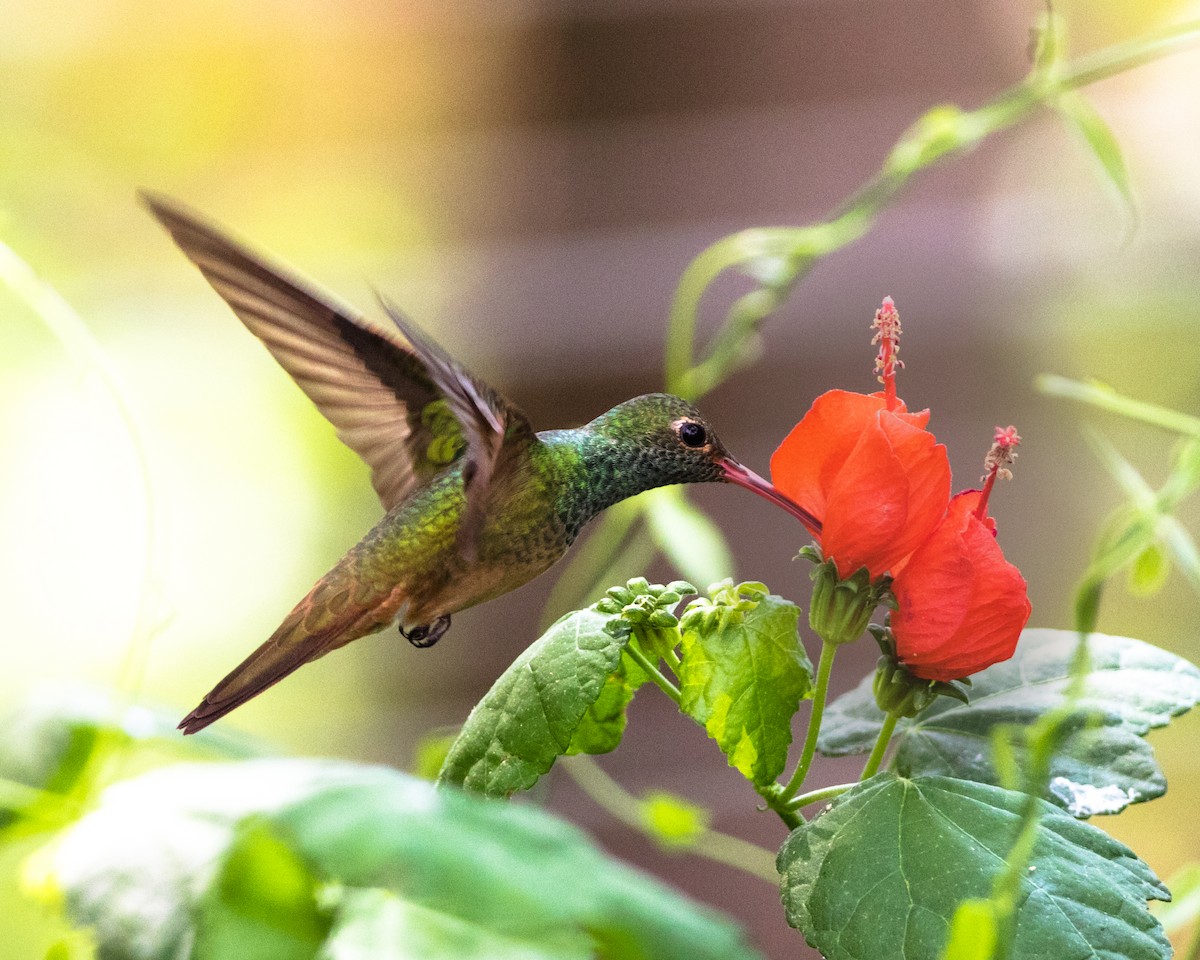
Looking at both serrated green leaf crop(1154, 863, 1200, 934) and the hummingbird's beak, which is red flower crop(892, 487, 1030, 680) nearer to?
the hummingbird's beak

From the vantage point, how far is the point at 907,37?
67.9 inches

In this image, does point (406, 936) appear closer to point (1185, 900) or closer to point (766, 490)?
point (766, 490)

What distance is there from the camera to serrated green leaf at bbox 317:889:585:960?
249mm

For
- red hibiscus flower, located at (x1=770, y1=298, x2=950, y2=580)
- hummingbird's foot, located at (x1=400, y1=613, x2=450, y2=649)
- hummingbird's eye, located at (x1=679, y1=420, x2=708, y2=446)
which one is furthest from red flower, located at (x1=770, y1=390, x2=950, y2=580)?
hummingbird's foot, located at (x1=400, y1=613, x2=450, y2=649)

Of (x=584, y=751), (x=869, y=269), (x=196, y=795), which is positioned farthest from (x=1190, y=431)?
(x=869, y=269)

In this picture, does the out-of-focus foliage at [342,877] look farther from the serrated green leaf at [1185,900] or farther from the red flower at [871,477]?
the serrated green leaf at [1185,900]

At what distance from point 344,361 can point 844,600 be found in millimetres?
265

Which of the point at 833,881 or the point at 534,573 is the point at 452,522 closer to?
the point at 534,573

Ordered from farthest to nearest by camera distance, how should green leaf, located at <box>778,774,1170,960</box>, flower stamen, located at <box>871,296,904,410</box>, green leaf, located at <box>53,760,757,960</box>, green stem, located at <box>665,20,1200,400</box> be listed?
green stem, located at <box>665,20,1200,400</box>, flower stamen, located at <box>871,296,904,410</box>, green leaf, located at <box>778,774,1170,960</box>, green leaf, located at <box>53,760,757,960</box>

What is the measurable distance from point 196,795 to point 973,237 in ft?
5.65

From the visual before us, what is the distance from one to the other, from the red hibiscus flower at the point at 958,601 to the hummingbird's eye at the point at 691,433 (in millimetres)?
144

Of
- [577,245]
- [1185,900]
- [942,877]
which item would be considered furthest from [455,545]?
[577,245]

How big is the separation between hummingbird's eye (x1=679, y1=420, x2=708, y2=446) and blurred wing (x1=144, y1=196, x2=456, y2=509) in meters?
0.11

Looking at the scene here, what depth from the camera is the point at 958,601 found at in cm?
40
